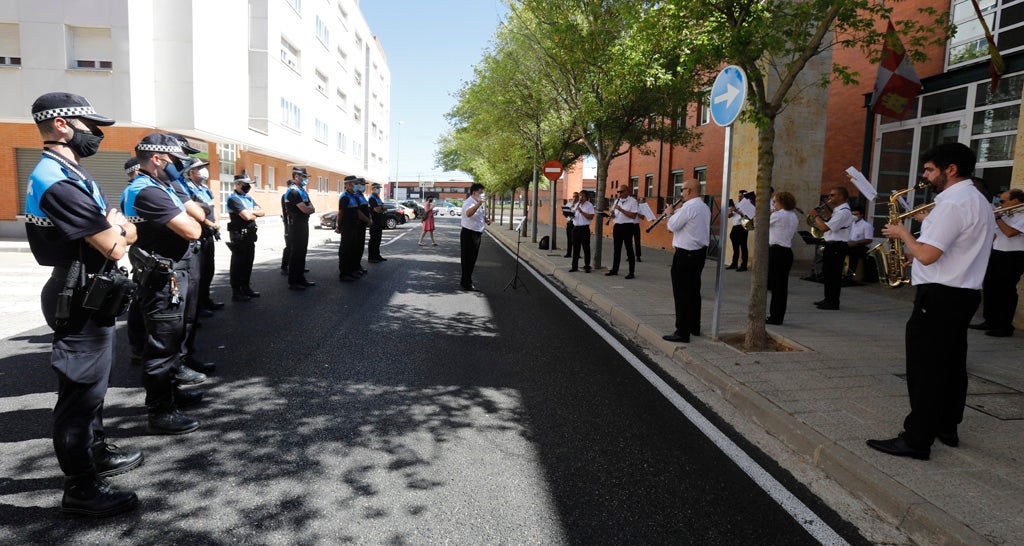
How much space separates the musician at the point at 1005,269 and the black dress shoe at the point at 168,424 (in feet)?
27.8

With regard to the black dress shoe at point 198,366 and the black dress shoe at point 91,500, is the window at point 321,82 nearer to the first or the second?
the black dress shoe at point 198,366

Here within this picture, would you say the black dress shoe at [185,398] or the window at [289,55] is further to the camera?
the window at [289,55]

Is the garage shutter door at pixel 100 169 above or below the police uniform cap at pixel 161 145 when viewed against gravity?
above

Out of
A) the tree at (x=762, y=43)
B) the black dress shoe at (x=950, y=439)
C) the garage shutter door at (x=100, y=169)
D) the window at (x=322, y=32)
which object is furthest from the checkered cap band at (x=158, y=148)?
the window at (x=322, y=32)

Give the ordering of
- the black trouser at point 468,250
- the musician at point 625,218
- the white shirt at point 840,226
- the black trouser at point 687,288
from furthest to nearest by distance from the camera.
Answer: the musician at point 625,218, the black trouser at point 468,250, the white shirt at point 840,226, the black trouser at point 687,288

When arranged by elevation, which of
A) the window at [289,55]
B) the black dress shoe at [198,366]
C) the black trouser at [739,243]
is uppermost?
the window at [289,55]

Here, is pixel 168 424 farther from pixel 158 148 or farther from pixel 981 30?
pixel 981 30

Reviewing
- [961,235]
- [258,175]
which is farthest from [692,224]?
[258,175]

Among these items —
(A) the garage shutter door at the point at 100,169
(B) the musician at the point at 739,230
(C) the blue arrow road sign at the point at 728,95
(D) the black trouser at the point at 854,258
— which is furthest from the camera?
(A) the garage shutter door at the point at 100,169

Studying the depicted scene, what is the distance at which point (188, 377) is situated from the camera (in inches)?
201

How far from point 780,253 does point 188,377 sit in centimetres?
Result: 693

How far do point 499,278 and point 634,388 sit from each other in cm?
792

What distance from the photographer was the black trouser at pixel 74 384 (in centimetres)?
296

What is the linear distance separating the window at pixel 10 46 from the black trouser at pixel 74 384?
20.6m
